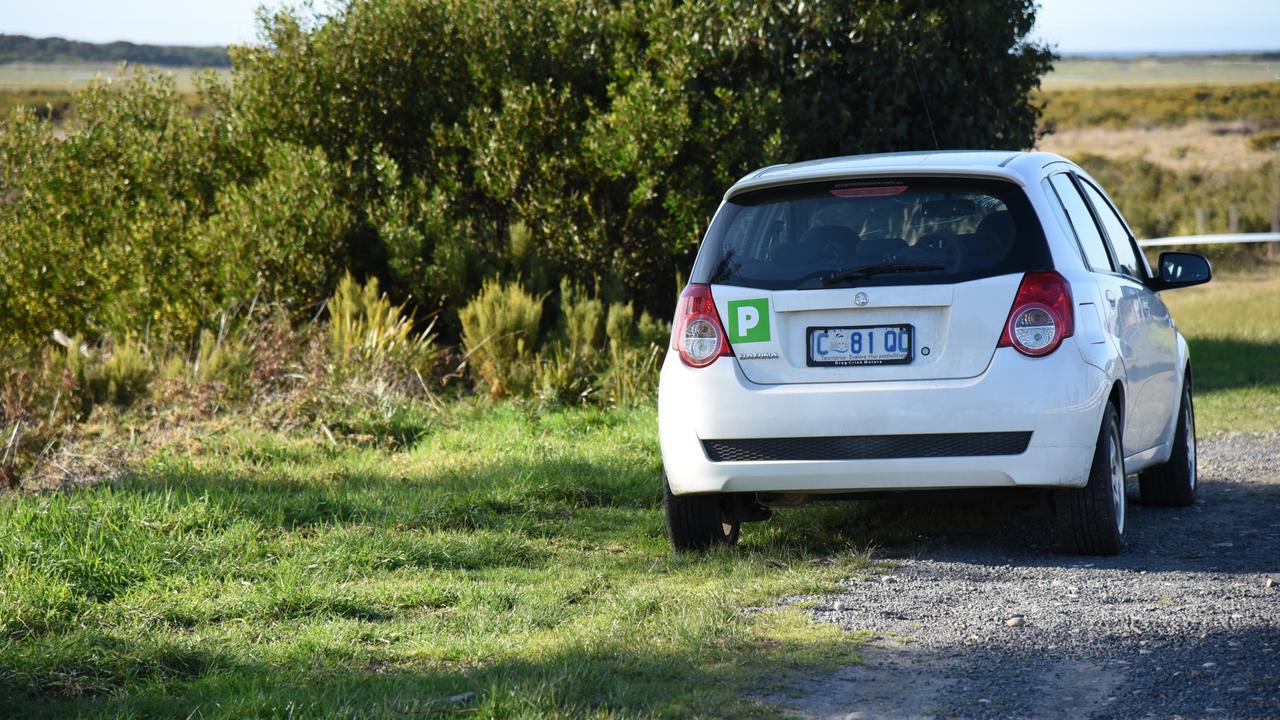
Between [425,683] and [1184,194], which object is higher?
[425,683]

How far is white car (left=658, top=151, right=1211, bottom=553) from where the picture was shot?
5797 millimetres

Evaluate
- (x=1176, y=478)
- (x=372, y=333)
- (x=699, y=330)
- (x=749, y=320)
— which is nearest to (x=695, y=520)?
(x=699, y=330)

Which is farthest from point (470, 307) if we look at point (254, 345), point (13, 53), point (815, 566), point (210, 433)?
point (13, 53)

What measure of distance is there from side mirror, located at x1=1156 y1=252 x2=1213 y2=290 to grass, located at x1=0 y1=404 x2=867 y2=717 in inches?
86.4

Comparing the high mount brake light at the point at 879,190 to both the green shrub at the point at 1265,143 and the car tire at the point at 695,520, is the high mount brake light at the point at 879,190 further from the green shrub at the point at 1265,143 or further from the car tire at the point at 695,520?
the green shrub at the point at 1265,143

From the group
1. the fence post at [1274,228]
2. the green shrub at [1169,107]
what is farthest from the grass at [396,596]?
the green shrub at [1169,107]

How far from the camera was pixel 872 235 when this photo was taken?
6156mm

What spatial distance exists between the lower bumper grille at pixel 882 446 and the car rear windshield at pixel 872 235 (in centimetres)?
65

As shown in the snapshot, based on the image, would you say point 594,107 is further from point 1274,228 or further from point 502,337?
point 1274,228

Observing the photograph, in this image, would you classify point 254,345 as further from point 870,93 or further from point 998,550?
point 998,550

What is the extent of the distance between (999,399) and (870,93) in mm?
8263

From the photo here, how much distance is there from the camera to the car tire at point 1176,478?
25.7ft

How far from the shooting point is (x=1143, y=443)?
23.0 feet

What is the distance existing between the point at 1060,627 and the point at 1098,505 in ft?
3.85
